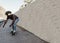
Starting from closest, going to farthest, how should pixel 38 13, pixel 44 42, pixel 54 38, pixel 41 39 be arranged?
pixel 54 38 → pixel 44 42 → pixel 41 39 → pixel 38 13

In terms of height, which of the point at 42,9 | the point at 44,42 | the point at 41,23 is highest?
the point at 42,9

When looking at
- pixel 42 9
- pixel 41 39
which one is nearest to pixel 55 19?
pixel 41 39

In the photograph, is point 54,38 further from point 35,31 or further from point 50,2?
point 35,31

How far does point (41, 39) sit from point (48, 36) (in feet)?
2.53

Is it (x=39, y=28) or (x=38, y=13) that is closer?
(x=39, y=28)

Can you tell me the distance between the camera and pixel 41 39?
10.4 m

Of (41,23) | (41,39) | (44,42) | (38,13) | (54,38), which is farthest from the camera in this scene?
(38,13)

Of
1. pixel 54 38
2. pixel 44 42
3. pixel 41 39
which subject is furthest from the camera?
pixel 41 39

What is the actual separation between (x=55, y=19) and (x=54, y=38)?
916 millimetres

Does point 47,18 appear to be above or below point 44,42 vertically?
above

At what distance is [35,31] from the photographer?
1197 cm

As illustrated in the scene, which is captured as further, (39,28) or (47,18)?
(39,28)

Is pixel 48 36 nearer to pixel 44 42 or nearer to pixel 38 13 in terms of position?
pixel 44 42

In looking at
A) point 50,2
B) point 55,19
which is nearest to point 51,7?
point 50,2
